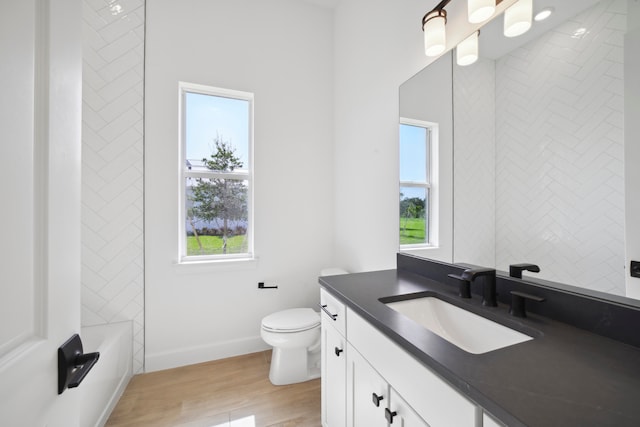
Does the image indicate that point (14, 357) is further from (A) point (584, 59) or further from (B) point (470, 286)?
(A) point (584, 59)

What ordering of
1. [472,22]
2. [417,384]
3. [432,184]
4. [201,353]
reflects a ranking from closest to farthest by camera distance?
[417,384], [472,22], [432,184], [201,353]

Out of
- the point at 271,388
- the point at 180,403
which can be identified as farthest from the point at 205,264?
the point at 271,388

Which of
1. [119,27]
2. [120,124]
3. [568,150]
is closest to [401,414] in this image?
[568,150]

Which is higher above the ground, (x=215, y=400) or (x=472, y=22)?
(x=472, y=22)

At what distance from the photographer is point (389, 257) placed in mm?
1800

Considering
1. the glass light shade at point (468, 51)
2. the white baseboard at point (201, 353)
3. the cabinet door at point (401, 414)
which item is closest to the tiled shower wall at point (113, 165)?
the white baseboard at point (201, 353)

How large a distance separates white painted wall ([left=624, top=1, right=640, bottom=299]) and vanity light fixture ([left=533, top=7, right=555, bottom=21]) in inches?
7.9

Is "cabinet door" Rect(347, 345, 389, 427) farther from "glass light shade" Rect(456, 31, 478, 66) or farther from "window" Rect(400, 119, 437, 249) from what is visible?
"glass light shade" Rect(456, 31, 478, 66)

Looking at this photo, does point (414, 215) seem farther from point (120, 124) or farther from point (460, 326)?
point (120, 124)

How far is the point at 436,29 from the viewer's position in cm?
130

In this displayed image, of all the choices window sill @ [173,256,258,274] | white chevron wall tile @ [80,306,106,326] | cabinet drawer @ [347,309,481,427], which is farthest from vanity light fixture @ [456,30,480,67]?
white chevron wall tile @ [80,306,106,326]

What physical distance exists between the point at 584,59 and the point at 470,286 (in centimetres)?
87

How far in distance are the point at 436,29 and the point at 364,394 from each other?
1709 mm

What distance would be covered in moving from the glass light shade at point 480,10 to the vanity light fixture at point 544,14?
22cm
